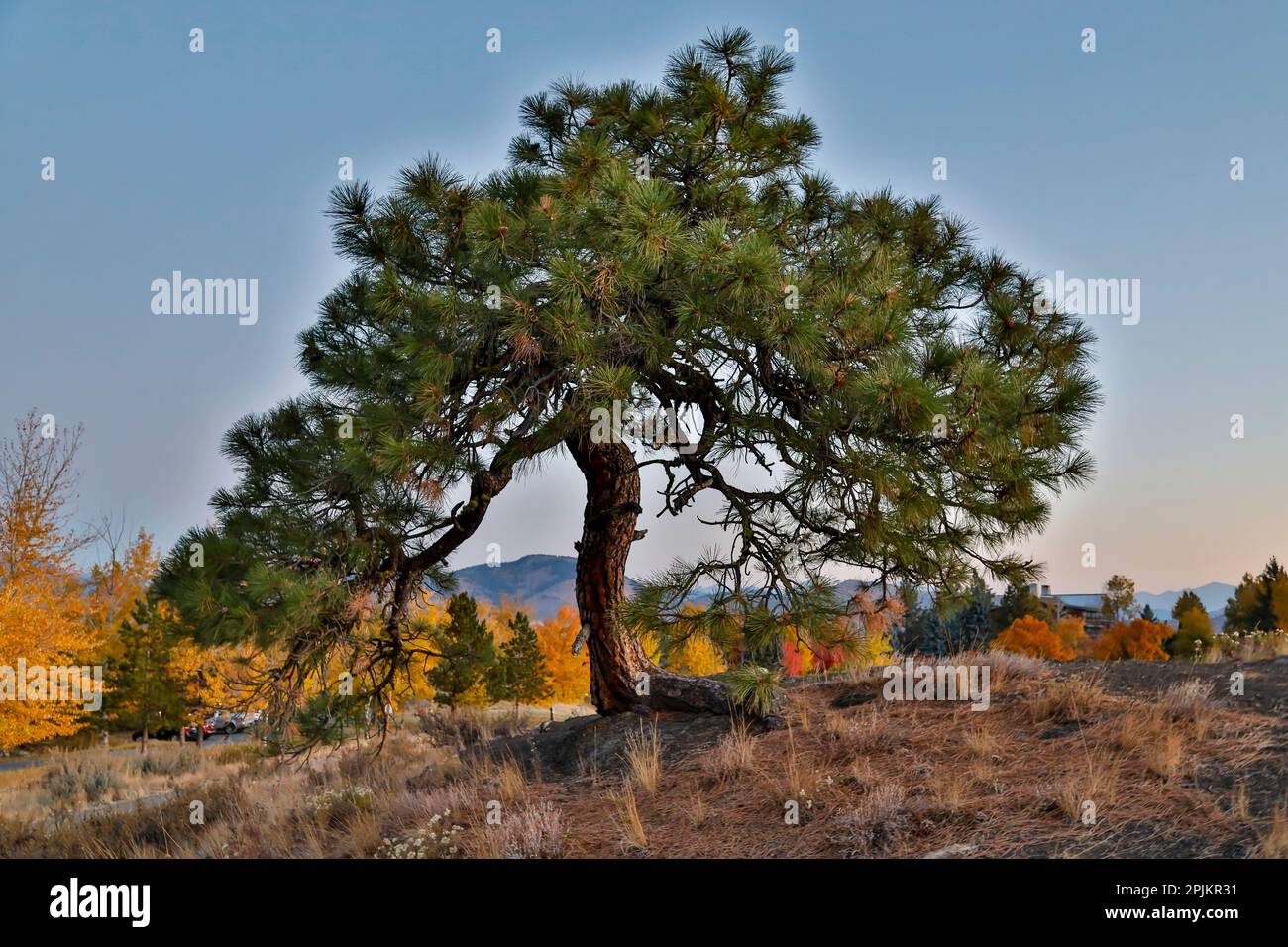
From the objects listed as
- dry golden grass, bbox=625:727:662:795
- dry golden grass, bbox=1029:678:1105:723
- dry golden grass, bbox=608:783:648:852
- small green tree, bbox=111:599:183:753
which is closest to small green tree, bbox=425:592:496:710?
small green tree, bbox=111:599:183:753

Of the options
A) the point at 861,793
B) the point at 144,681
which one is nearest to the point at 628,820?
the point at 861,793

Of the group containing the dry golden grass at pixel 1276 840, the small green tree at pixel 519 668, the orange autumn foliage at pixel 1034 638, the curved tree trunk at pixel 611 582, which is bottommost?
the orange autumn foliage at pixel 1034 638

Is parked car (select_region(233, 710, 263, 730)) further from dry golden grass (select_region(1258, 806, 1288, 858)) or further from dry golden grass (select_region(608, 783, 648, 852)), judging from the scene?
dry golden grass (select_region(1258, 806, 1288, 858))

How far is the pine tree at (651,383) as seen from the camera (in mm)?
6996

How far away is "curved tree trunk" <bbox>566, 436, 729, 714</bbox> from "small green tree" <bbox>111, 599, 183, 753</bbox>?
1855 centimetres

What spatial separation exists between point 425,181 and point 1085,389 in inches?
230

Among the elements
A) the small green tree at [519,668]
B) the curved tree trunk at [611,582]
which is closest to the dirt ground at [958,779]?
the curved tree trunk at [611,582]

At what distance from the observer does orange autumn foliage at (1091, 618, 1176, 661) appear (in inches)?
1561

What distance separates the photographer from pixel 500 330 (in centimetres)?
713

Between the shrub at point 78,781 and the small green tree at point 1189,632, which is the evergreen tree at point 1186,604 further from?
the shrub at point 78,781

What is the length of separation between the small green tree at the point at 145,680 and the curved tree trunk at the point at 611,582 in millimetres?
18550
